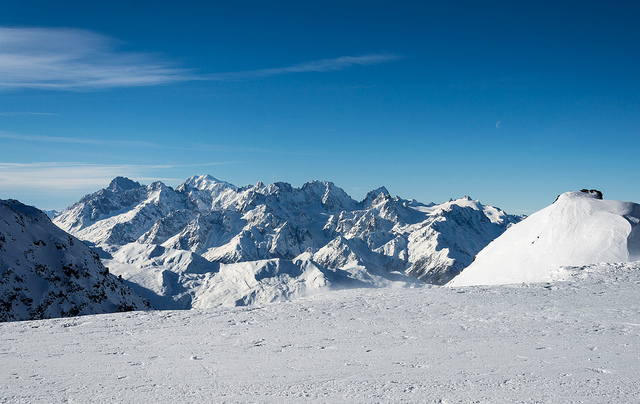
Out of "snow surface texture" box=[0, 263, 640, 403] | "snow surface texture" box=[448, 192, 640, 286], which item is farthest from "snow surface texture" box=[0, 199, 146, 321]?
"snow surface texture" box=[448, 192, 640, 286]

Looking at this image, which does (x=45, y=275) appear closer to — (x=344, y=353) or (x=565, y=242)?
(x=344, y=353)

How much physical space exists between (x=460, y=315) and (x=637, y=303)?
727 cm

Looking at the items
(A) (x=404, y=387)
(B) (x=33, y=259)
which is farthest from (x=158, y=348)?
(B) (x=33, y=259)

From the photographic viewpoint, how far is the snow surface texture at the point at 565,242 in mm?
24516

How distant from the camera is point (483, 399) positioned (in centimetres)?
781

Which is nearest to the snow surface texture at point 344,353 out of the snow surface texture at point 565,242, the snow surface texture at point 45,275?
the snow surface texture at point 565,242

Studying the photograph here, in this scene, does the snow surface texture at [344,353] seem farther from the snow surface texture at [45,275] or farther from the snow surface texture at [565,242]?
the snow surface texture at [45,275]

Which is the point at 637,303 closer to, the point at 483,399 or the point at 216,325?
the point at 483,399

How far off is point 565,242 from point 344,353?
21.9 metres

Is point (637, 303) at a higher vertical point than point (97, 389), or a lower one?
higher

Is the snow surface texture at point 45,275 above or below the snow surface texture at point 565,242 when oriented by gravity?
below

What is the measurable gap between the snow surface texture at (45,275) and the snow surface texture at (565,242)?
32618mm

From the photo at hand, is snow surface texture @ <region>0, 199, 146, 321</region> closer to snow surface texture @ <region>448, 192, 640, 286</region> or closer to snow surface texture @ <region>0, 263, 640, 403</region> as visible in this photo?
snow surface texture @ <region>0, 263, 640, 403</region>

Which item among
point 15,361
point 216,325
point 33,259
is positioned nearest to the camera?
point 15,361
